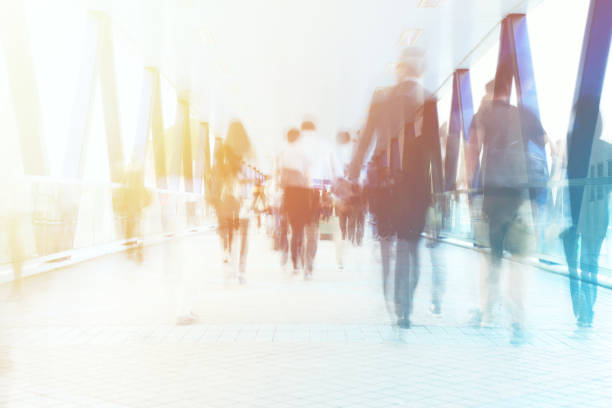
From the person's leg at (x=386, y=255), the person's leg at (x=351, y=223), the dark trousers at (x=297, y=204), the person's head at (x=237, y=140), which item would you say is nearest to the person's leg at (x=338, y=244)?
the dark trousers at (x=297, y=204)

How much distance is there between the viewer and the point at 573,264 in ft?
19.0

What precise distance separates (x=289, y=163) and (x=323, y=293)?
1786 mm

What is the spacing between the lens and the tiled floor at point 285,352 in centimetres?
346

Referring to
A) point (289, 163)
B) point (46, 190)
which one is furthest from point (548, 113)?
point (46, 190)

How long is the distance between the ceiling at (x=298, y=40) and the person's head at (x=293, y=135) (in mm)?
438

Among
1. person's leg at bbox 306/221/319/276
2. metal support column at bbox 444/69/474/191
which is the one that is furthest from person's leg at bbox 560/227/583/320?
metal support column at bbox 444/69/474/191

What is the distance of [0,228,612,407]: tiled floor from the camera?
3457 millimetres

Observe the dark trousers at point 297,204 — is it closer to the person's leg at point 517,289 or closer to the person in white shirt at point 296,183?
the person in white shirt at point 296,183

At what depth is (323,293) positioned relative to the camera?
7.35 meters

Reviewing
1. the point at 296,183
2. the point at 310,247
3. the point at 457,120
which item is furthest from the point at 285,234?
the point at 457,120

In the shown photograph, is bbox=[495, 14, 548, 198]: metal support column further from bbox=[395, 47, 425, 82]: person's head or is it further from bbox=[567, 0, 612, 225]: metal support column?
bbox=[395, 47, 425, 82]: person's head

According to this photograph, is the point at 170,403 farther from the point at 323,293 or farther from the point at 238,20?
the point at 238,20

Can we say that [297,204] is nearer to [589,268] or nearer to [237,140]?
[237,140]

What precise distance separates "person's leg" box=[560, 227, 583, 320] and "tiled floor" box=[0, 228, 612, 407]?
0.61ft
